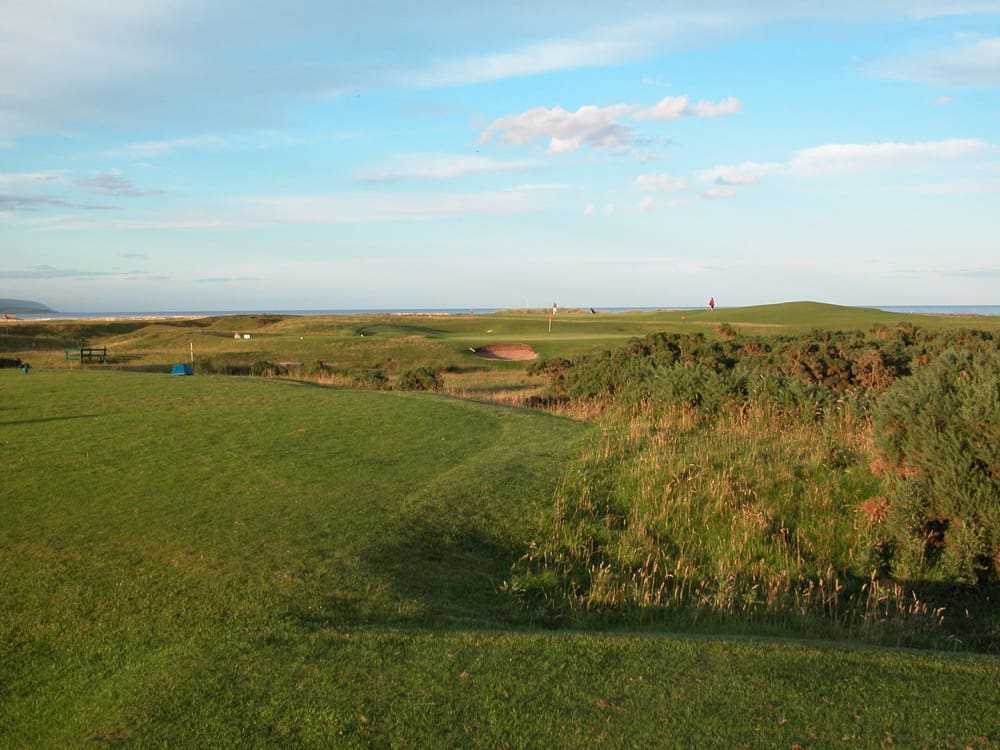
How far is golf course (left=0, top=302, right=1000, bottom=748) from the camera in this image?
205 inches

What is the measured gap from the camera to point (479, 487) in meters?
12.0

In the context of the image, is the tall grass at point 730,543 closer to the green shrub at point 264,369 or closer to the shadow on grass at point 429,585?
the shadow on grass at point 429,585

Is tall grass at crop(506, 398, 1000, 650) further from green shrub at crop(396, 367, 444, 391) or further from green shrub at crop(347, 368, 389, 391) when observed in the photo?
green shrub at crop(396, 367, 444, 391)

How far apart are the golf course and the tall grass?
0.05 meters

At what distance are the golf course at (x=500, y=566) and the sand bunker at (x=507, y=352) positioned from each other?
971 inches

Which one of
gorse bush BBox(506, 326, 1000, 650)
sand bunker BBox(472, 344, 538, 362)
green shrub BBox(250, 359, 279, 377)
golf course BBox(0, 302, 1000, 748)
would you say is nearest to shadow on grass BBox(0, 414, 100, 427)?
golf course BBox(0, 302, 1000, 748)

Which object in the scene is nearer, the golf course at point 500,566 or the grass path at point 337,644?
the grass path at point 337,644

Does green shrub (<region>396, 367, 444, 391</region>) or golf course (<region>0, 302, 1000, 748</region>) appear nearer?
golf course (<region>0, 302, 1000, 748</region>)

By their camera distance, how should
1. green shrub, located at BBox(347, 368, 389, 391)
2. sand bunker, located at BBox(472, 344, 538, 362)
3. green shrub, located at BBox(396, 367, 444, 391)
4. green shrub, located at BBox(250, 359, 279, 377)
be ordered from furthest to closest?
1. sand bunker, located at BBox(472, 344, 538, 362)
2. green shrub, located at BBox(250, 359, 279, 377)
3. green shrub, located at BBox(396, 367, 444, 391)
4. green shrub, located at BBox(347, 368, 389, 391)

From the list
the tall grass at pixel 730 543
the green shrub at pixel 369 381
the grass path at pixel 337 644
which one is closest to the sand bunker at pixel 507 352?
the green shrub at pixel 369 381

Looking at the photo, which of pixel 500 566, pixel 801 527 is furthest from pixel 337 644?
pixel 801 527

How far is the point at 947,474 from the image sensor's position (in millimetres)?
10672

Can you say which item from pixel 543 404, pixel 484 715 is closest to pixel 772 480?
pixel 484 715

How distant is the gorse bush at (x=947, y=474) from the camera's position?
10.2 metres
